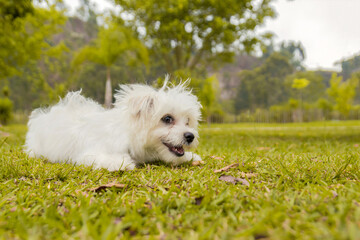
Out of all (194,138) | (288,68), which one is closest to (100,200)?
(194,138)

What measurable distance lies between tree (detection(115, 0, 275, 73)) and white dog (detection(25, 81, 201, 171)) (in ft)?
34.7

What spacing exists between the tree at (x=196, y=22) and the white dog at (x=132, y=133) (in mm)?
10575

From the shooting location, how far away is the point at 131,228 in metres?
1.37

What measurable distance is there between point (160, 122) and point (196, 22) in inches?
477

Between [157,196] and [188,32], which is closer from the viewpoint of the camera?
[157,196]

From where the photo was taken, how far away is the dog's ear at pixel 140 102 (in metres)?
3.10

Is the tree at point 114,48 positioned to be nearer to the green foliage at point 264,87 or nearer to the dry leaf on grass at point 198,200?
the dry leaf on grass at point 198,200

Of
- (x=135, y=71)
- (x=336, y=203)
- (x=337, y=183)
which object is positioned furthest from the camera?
(x=135, y=71)

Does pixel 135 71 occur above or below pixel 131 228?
above

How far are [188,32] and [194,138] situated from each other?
12447 mm

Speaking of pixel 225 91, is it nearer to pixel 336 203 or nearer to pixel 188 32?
pixel 188 32

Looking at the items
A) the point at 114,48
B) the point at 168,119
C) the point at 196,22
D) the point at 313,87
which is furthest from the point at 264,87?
the point at 168,119

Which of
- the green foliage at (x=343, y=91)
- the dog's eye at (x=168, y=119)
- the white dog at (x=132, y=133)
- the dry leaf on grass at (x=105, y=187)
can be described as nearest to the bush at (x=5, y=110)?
the white dog at (x=132, y=133)

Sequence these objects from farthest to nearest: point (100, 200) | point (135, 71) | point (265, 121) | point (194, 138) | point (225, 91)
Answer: point (225, 91) → point (135, 71) → point (265, 121) → point (194, 138) → point (100, 200)
